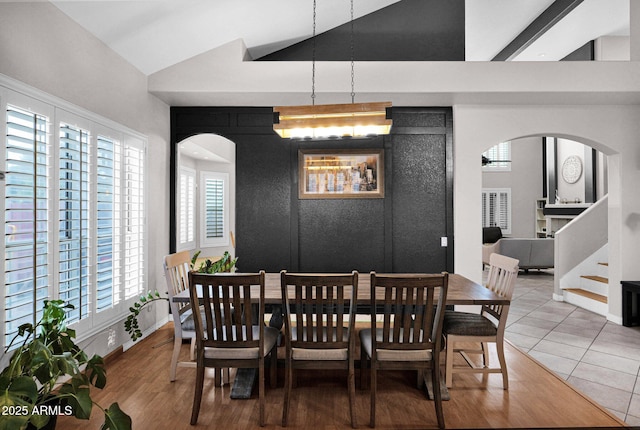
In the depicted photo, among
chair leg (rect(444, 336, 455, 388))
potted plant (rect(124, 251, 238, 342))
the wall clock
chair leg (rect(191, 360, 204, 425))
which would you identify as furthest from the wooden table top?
the wall clock

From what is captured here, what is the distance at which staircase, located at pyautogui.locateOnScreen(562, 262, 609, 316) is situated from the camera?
16.6ft

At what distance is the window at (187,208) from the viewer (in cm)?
728

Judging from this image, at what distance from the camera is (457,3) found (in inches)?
179

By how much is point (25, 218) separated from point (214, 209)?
19.2 ft

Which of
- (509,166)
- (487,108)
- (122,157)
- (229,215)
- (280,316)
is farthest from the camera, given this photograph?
(509,166)

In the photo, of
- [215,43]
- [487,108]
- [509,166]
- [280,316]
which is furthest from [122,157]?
[509,166]

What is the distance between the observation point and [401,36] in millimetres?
4504

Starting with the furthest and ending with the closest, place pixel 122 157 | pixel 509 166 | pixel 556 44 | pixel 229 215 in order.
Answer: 1. pixel 509 166
2. pixel 229 215
3. pixel 556 44
4. pixel 122 157

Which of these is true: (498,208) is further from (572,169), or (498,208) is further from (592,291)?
(592,291)

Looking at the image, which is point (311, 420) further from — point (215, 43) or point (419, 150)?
point (215, 43)

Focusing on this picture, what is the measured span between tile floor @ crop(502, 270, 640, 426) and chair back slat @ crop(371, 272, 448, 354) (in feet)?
4.80

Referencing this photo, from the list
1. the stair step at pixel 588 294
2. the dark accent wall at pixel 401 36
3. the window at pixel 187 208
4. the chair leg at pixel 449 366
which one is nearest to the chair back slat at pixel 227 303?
the chair leg at pixel 449 366

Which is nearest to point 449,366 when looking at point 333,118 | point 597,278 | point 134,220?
point 333,118

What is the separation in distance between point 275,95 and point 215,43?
810 millimetres
